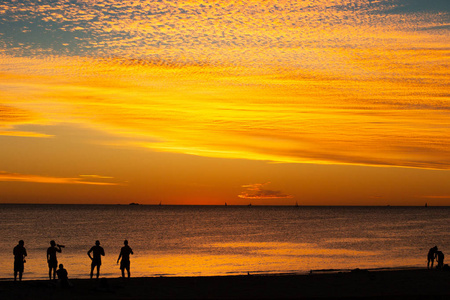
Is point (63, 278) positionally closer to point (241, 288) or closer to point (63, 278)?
point (63, 278)

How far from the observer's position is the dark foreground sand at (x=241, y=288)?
2077 centimetres

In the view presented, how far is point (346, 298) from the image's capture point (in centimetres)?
2034

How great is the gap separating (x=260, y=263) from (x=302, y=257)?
7041 millimetres

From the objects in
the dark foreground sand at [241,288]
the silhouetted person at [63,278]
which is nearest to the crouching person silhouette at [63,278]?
the silhouetted person at [63,278]

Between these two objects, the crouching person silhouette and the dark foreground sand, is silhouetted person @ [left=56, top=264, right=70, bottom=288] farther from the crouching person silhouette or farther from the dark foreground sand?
the dark foreground sand

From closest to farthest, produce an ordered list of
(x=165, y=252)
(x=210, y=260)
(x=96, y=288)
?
(x=96, y=288) < (x=210, y=260) < (x=165, y=252)

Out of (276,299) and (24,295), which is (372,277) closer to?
(276,299)

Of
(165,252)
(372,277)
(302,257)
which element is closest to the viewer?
(372,277)

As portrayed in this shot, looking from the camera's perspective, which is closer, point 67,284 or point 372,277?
point 67,284

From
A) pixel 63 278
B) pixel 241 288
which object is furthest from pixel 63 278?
pixel 241 288

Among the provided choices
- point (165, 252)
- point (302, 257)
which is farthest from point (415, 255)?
point (165, 252)

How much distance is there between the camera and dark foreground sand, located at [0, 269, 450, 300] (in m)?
20.8

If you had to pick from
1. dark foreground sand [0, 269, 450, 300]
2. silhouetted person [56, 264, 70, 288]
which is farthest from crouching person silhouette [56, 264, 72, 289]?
dark foreground sand [0, 269, 450, 300]

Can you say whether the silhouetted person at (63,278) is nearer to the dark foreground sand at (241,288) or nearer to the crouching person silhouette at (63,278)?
the crouching person silhouette at (63,278)
